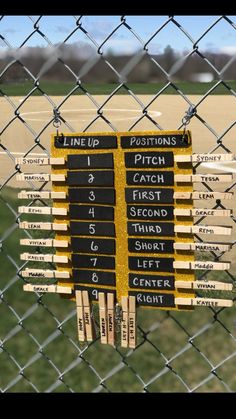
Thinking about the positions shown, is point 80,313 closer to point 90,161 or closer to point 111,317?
point 111,317

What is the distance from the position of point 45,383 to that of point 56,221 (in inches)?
55.7

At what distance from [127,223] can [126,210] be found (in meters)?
0.04

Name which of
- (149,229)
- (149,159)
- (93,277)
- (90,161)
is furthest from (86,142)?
(93,277)

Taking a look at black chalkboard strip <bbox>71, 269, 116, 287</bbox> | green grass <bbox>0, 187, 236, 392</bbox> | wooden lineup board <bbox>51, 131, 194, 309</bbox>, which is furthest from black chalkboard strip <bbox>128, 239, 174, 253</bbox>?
green grass <bbox>0, 187, 236, 392</bbox>

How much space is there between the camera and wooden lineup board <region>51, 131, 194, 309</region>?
159 centimetres

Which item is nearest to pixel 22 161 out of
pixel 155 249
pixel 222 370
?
pixel 155 249

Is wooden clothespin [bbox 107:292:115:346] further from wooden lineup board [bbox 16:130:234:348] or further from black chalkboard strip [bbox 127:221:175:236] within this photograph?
black chalkboard strip [bbox 127:221:175:236]

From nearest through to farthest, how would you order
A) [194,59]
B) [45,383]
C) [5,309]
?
[194,59] → [45,383] → [5,309]

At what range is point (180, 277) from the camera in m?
1.65

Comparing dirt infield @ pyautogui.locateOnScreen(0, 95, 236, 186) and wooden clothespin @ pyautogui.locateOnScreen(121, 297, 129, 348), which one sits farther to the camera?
dirt infield @ pyautogui.locateOnScreen(0, 95, 236, 186)

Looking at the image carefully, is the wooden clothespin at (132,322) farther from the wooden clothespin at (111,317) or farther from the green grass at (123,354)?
the green grass at (123,354)
